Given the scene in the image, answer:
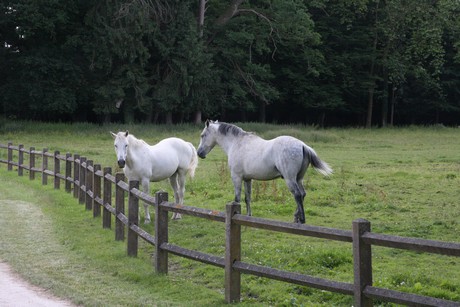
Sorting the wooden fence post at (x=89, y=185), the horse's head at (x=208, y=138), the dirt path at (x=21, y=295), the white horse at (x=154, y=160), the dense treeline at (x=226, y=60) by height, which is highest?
the dense treeline at (x=226, y=60)

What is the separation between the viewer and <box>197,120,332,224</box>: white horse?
12.2 meters

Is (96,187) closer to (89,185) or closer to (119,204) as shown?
(89,185)

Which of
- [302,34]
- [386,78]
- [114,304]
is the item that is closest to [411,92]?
[386,78]

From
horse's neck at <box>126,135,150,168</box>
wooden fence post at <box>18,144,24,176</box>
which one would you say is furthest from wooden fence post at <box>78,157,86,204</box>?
wooden fence post at <box>18,144,24,176</box>

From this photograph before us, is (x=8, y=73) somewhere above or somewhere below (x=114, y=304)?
above

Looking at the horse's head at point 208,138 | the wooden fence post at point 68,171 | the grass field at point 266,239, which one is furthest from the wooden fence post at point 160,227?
the wooden fence post at point 68,171

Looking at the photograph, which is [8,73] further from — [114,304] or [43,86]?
[114,304]

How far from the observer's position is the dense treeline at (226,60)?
43500mm

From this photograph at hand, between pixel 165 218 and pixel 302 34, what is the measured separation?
41.3 m

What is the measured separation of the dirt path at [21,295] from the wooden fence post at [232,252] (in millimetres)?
1846

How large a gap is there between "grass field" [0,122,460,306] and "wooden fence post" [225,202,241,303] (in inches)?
8.9

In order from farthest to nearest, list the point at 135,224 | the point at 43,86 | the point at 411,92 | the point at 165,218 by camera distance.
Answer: the point at 411,92 → the point at 43,86 → the point at 135,224 → the point at 165,218

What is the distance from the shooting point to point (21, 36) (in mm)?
47375

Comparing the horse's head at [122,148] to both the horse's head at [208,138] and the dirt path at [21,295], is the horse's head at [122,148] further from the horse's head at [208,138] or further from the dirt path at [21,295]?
the dirt path at [21,295]
